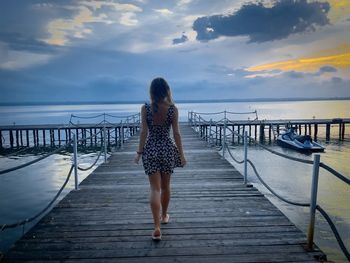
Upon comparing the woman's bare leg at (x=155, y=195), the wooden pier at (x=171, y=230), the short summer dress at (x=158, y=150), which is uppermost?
the short summer dress at (x=158, y=150)

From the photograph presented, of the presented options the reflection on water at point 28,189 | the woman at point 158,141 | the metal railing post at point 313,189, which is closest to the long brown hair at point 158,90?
the woman at point 158,141

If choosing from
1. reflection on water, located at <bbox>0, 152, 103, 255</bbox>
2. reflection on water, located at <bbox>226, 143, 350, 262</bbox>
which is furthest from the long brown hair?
reflection on water, located at <bbox>0, 152, 103, 255</bbox>

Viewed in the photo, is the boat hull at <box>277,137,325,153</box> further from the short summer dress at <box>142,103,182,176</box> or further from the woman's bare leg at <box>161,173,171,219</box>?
the short summer dress at <box>142,103,182,176</box>

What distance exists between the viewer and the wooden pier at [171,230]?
347cm

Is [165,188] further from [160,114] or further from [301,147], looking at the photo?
[301,147]

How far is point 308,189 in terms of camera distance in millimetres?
15977

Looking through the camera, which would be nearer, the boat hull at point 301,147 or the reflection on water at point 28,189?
the reflection on water at point 28,189

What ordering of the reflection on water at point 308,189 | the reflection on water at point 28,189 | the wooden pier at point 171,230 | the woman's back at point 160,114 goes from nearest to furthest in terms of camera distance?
the wooden pier at point 171,230 < the woman's back at point 160,114 < the reflection on water at point 308,189 < the reflection on water at point 28,189

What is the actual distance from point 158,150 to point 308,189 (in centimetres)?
1459

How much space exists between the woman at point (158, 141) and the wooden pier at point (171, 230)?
1.31ft

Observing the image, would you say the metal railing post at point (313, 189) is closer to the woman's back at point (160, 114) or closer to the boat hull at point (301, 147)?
the woman's back at point (160, 114)

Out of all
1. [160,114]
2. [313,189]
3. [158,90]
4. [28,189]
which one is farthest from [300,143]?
[158,90]

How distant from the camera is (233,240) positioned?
3.82m

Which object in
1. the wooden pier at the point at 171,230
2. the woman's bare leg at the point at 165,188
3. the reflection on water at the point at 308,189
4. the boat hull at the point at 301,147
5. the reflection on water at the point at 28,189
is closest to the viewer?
the wooden pier at the point at 171,230
